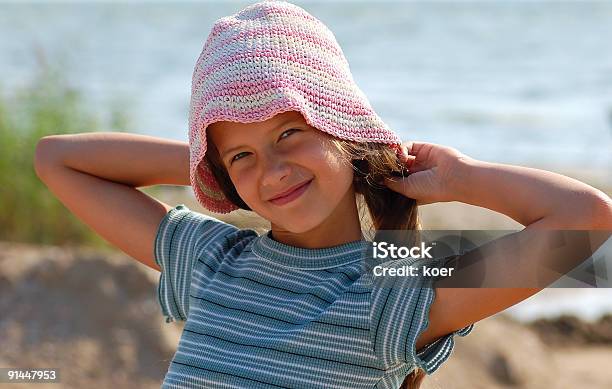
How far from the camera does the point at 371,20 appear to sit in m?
24.2

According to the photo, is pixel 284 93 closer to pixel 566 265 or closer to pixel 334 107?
pixel 334 107

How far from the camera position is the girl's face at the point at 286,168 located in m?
2.02

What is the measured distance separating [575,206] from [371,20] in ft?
75.1

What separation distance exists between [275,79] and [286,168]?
0.19 metres

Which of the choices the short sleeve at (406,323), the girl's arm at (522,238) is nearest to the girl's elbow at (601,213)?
the girl's arm at (522,238)

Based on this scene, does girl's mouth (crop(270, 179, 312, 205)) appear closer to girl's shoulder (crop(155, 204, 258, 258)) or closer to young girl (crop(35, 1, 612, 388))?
young girl (crop(35, 1, 612, 388))

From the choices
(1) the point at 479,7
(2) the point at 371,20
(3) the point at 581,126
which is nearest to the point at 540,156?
(3) the point at 581,126

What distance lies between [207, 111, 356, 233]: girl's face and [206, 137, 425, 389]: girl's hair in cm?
8

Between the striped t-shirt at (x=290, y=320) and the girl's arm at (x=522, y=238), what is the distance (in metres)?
0.05

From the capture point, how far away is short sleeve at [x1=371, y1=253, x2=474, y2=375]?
185 cm

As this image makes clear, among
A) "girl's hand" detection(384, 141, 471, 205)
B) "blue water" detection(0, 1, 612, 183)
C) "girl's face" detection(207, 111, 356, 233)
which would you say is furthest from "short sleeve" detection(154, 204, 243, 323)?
"blue water" detection(0, 1, 612, 183)

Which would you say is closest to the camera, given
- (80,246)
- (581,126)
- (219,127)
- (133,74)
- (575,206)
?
(575,206)

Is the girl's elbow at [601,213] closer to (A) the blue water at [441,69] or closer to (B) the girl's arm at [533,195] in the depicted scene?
(B) the girl's arm at [533,195]

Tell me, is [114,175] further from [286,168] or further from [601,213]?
[601,213]
